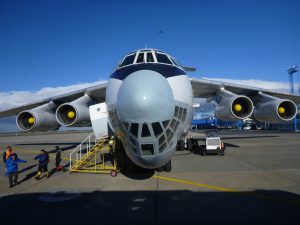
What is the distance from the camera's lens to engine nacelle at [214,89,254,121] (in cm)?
1073

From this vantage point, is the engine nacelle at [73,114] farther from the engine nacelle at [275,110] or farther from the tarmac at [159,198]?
the engine nacelle at [275,110]

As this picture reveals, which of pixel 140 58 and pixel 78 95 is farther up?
pixel 140 58

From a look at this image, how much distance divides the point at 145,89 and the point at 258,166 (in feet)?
22.4

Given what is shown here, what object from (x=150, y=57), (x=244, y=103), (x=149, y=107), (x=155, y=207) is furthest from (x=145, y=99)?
(x=244, y=103)

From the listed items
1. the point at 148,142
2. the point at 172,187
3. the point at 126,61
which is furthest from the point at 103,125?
the point at 148,142

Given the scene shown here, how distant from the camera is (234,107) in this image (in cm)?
1111

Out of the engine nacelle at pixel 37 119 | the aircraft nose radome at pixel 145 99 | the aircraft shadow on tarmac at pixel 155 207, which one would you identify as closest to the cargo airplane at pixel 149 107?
the aircraft nose radome at pixel 145 99

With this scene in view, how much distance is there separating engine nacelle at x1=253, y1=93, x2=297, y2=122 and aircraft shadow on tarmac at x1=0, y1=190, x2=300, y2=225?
6.40 meters

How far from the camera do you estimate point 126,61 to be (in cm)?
720

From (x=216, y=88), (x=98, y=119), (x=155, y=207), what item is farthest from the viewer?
(x=216, y=88)

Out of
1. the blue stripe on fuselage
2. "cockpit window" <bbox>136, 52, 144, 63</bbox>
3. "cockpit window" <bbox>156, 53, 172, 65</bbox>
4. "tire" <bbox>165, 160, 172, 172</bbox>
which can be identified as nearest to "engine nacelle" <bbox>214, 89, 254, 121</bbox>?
"tire" <bbox>165, 160, 172, 172</bbox>

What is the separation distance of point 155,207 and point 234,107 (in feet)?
23.6

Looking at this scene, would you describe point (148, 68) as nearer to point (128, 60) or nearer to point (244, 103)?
point (128, 60)

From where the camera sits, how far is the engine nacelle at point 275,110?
38.1 ft
